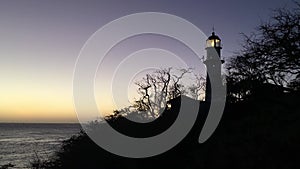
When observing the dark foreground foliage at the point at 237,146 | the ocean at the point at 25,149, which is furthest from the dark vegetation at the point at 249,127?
the ocean at the point at 25,149

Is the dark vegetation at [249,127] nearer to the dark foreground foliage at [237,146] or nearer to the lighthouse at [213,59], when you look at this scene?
the dark foreground foliage at [237,146]

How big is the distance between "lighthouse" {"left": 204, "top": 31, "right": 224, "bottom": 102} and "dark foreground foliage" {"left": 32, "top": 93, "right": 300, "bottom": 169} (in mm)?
7667

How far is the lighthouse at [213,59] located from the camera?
84.6ft

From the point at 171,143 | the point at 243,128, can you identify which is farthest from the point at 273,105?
the point at 171,143

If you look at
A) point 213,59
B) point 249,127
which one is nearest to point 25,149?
point 213,59

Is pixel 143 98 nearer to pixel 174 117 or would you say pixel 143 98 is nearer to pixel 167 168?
pixel 174 117

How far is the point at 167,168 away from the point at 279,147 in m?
4.94

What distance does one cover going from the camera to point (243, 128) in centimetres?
1348

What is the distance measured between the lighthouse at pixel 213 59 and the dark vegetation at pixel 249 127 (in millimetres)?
6820

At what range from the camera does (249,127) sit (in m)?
13.2

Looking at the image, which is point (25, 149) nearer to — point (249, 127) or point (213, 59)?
point (213, 59)

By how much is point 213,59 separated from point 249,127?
13.5m

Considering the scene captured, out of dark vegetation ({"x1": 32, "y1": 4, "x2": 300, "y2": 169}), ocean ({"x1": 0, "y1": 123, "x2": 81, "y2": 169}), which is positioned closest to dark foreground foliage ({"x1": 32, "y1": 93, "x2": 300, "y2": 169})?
dark vegetation ({"x1": 32, "y1": 4, "x2": 300, "y2": 169})

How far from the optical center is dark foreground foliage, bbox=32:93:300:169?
962 cm
